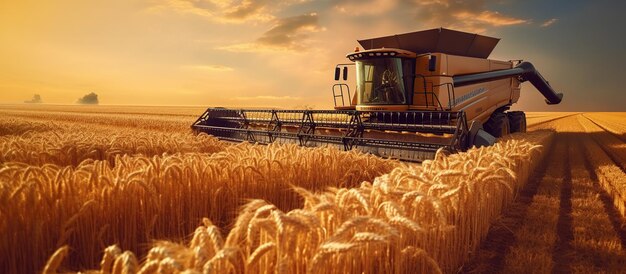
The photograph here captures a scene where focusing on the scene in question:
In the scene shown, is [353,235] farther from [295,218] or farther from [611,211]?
[611,211]

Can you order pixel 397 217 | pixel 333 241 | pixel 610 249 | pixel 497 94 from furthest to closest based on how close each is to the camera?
1. pixel 497 94
2. pixel 610 249
3. pixel 397 217
4. pixel 333 241

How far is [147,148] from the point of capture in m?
7.28

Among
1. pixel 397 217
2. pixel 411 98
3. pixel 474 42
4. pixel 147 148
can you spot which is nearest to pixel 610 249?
pixel 397 217

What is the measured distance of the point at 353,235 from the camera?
2023 millimetres

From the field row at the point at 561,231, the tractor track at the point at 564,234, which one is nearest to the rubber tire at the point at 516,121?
the field row at the point at 561,231

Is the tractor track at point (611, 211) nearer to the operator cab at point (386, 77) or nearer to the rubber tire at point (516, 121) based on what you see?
the operator cab at point (386, 77)

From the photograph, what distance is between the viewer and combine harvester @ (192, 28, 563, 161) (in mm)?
7449

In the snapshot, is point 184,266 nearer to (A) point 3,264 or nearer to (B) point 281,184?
(A) point 3,264

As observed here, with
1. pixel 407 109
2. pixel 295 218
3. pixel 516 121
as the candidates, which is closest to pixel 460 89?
pixel 407 109

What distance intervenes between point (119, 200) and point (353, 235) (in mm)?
2437

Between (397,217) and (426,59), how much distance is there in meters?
8.38

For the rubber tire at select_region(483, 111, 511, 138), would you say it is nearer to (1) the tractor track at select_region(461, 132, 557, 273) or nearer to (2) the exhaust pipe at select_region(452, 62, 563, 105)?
(2) the exhaust pipe at select_region(452, 62, 563, 105)

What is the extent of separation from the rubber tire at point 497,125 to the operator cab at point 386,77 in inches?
180

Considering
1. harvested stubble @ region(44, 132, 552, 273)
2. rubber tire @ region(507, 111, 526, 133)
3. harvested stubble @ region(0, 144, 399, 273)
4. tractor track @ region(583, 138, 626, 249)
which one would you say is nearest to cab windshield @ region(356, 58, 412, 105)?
tractor track @ region(583, 138, 626, 249)
